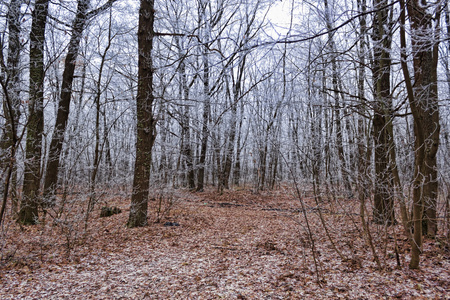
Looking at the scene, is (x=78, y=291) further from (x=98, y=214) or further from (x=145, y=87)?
(x=98, y=214)

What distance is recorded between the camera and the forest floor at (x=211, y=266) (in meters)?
3.17

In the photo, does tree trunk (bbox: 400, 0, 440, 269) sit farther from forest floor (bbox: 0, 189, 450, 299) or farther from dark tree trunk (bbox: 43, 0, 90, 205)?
dark tree trunk (bbox: 43, 0, 90, 205)

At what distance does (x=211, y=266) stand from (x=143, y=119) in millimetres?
3756

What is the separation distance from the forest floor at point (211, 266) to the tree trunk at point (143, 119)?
0.61 metres

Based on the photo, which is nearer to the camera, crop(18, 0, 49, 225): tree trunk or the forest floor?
the forest floor

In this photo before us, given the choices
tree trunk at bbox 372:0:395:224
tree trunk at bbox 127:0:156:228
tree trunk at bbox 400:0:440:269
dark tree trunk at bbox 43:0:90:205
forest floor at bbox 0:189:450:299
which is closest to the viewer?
tree trunk at bbox 400:0:440:269

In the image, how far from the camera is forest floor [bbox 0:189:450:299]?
10.4 feet

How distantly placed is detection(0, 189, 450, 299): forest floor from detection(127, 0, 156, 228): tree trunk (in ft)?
2.02

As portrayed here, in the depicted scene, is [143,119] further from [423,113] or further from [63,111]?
[423,113]

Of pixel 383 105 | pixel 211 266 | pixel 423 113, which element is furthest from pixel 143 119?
pixel 423 113

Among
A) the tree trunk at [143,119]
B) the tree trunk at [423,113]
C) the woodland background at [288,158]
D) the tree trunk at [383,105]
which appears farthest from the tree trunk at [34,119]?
the tree trunk at [423,113]

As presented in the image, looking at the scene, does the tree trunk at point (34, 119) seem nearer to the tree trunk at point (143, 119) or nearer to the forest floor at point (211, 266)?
the forest floor at point (211, 266)

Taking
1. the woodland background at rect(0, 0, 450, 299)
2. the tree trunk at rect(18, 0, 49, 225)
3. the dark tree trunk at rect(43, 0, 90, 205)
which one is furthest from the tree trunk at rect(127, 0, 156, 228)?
the tree trunk at rect(18, 0, 49, 225)

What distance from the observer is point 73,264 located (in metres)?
4.34
